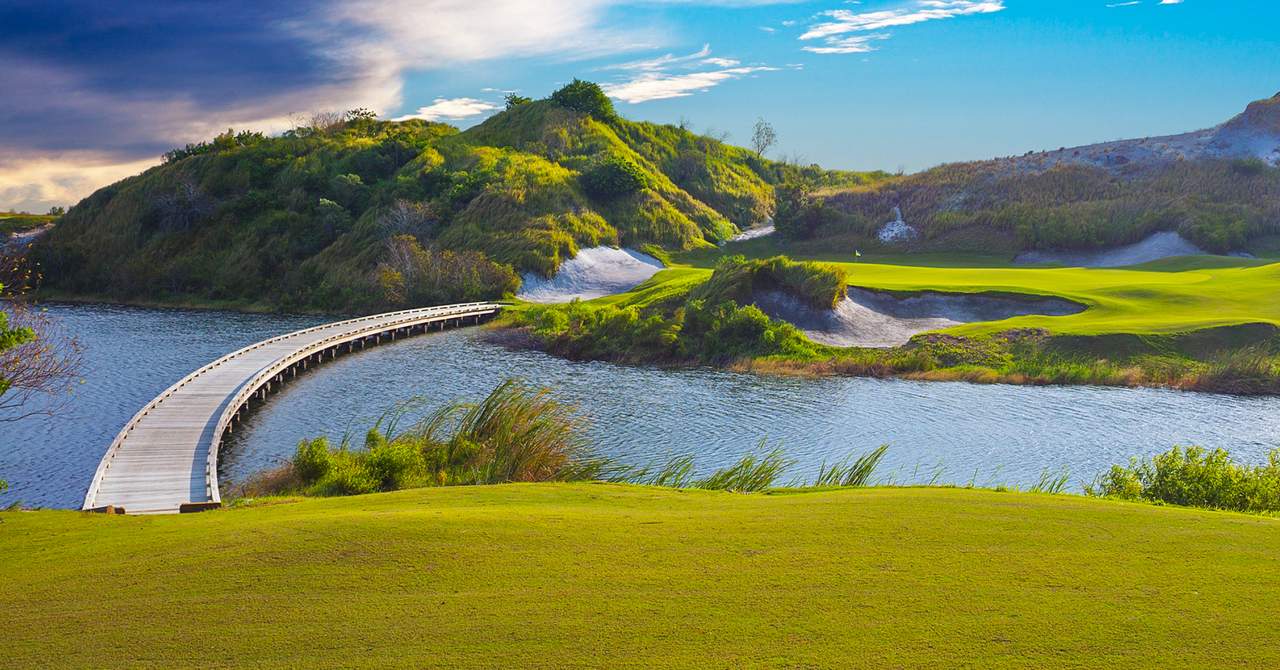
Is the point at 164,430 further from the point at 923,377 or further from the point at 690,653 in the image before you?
the point at 923,377

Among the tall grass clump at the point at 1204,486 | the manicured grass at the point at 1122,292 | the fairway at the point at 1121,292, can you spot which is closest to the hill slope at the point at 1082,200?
the fairway at the point at 1121,292

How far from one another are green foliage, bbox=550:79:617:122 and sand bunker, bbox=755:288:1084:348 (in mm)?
67285

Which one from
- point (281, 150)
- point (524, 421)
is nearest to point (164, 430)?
point (524, 421)

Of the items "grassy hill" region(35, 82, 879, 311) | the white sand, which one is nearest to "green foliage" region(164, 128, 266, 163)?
"grassy hill" region(35, 82, 879, 311)

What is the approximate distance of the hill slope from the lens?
6400 cm

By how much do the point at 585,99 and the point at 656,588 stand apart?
3950 inches

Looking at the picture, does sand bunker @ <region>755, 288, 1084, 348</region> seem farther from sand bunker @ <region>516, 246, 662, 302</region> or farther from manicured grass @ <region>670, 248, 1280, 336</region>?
sand bunker @ <region>516, 246, 662, 302</region>

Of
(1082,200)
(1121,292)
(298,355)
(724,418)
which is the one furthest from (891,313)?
(1082,200)

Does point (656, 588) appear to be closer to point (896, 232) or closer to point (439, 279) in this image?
point (439, 279)

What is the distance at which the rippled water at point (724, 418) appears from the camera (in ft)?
73.3

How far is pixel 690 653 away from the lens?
6969 mm

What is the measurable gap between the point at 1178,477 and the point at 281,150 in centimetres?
9149

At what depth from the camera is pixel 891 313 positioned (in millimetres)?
41625

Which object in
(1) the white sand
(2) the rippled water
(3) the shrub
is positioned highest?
(1) the white sand
